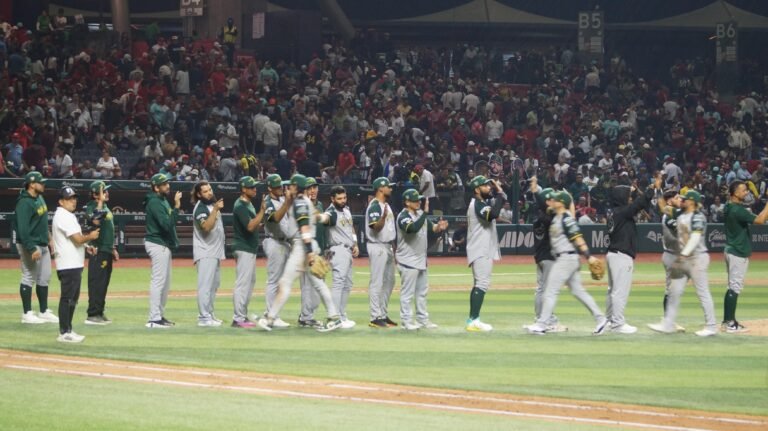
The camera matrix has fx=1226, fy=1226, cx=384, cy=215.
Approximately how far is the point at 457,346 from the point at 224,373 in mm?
3096

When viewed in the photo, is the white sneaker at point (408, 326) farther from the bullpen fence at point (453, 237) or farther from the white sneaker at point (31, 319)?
the bullpen fence at point (453, 237)

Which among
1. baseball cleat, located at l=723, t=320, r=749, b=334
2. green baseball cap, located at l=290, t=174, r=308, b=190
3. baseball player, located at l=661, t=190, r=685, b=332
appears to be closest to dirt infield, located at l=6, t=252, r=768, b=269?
green baseball cap, located at l=290, t=174, r=308, b=190

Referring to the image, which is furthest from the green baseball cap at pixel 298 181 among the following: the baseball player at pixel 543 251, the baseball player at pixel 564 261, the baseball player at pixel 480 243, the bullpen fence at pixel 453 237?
the bullpen fence at pixel 453 237

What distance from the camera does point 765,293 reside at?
2202 centimetres

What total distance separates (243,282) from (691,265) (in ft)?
18.1

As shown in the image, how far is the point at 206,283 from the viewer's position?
50.5 feet

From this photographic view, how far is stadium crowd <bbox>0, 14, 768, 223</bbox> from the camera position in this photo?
29438 millimetres

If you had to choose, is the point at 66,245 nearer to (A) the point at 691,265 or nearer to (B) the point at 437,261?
(A) the point at 691,265

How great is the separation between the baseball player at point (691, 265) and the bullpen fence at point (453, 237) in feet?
48.3

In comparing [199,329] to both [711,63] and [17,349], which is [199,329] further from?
[711,63]

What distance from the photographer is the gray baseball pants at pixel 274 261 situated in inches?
612

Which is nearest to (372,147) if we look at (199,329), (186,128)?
(186,128)

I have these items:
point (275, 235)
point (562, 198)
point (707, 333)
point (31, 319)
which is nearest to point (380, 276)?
point (275, 235)

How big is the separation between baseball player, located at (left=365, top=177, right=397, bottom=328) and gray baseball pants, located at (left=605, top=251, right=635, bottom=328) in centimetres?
275
